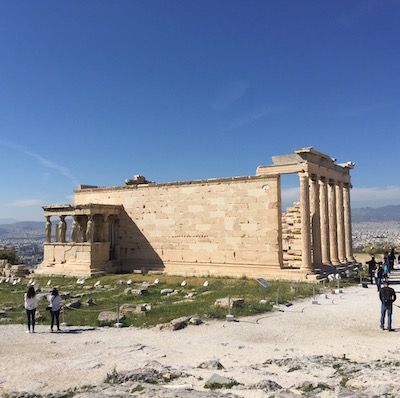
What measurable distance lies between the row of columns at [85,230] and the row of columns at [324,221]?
13147mm

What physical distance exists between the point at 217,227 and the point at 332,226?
22.7 ft

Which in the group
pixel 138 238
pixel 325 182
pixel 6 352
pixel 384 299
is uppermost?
pixel 325 182

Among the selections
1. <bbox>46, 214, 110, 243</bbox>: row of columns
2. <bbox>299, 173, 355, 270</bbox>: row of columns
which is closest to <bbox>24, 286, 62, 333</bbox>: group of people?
<bbox>299, 173, 355, 270</bbox>: row of columns

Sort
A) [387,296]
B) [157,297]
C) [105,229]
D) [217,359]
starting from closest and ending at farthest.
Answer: [217,359]
[387,296]
[157,297]
[105,229]

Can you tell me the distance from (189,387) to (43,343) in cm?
531

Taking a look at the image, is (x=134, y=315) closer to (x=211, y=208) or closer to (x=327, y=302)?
(x=327, y=302)

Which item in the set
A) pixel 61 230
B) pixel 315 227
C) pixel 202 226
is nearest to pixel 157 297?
pixel 202 226

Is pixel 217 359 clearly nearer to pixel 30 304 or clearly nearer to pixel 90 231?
pixel 30 304

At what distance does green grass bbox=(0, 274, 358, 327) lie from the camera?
1441 centimetres

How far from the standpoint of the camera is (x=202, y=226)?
27.0 metres

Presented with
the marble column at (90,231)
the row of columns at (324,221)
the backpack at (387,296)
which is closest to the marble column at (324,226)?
the row of columns at (324,221)

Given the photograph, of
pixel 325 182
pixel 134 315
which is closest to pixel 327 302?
pixel 134 315

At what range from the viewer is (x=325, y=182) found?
1038 inches

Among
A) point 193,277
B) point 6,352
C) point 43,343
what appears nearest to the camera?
point 6,352
